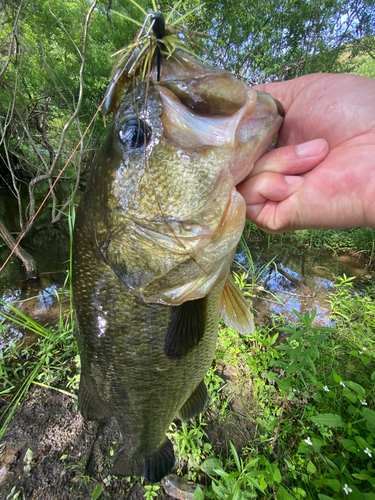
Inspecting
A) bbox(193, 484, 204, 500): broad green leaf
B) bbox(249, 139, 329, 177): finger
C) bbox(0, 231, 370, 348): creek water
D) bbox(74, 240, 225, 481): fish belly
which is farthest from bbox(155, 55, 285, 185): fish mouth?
bbox(0, 231, 370, 348): creek water

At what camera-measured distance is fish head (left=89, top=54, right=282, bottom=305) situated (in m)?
0.95

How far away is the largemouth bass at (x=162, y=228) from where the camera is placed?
965mm

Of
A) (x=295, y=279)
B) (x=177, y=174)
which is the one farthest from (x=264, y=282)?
(x=177, y=174)

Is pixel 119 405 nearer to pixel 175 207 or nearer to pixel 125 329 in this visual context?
pixel 125 329

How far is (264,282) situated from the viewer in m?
4.16

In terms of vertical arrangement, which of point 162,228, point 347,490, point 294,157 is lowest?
point 347,490

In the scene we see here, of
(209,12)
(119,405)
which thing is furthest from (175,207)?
(209,12)

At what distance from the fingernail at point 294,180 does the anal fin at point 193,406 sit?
1.45 metres

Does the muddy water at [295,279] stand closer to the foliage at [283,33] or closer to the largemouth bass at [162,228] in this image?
the largemouth bass at [162,228]

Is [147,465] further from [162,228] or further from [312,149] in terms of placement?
[312,149]

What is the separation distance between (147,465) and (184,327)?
41.4 inches

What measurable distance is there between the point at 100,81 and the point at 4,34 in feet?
13.4

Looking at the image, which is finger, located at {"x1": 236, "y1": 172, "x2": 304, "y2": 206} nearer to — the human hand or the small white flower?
the human hand

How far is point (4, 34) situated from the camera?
436 centimetres
